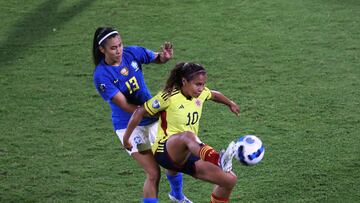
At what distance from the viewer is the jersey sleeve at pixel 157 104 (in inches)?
229

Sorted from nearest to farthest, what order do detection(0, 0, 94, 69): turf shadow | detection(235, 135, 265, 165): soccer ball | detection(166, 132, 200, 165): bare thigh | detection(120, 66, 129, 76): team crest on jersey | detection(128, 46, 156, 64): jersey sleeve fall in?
detection(235, 135, 265, 165): soccer ball → detection(166, 132, 200, 165): bare thigh → detection(120, 66, 129, 76): team crest on jersey → detection(128, 46, 156, 64): jersey sleeve → detection(0, 0, 94, 69): turf shadow

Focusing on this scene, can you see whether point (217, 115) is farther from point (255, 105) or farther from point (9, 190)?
point (9, 190)

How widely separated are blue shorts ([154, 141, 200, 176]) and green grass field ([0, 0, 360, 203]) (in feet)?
2.88

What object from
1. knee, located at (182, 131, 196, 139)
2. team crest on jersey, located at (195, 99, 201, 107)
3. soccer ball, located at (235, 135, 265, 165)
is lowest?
knee, located at (182, 131, 196, 139)

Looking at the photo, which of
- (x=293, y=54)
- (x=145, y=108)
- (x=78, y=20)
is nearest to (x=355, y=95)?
(x=293, y=54)

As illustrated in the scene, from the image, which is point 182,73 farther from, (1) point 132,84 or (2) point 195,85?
(1) point 132,84

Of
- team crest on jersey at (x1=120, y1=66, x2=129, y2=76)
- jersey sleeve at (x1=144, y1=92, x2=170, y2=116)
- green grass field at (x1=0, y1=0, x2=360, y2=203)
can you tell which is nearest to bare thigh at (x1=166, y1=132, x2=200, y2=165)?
jersey sleeve at (x1=144, y1=92, x2=170, y2=116)

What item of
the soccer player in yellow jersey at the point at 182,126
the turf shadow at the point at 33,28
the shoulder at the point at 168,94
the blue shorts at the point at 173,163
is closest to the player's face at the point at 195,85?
the soccer player in yellow jersey at the point at 182,126

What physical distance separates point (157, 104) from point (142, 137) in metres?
0.60

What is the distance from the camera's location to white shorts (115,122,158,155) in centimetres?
627

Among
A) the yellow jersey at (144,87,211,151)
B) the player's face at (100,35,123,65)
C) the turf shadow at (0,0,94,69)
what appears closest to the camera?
the yellow jersey at (144,87,211,151)

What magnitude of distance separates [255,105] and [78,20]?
4177 mm

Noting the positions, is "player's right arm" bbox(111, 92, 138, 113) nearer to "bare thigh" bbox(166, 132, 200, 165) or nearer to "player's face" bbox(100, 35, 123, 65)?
"player's face" bbox(100, 35, 123, 65)

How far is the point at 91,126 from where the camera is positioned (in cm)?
838
